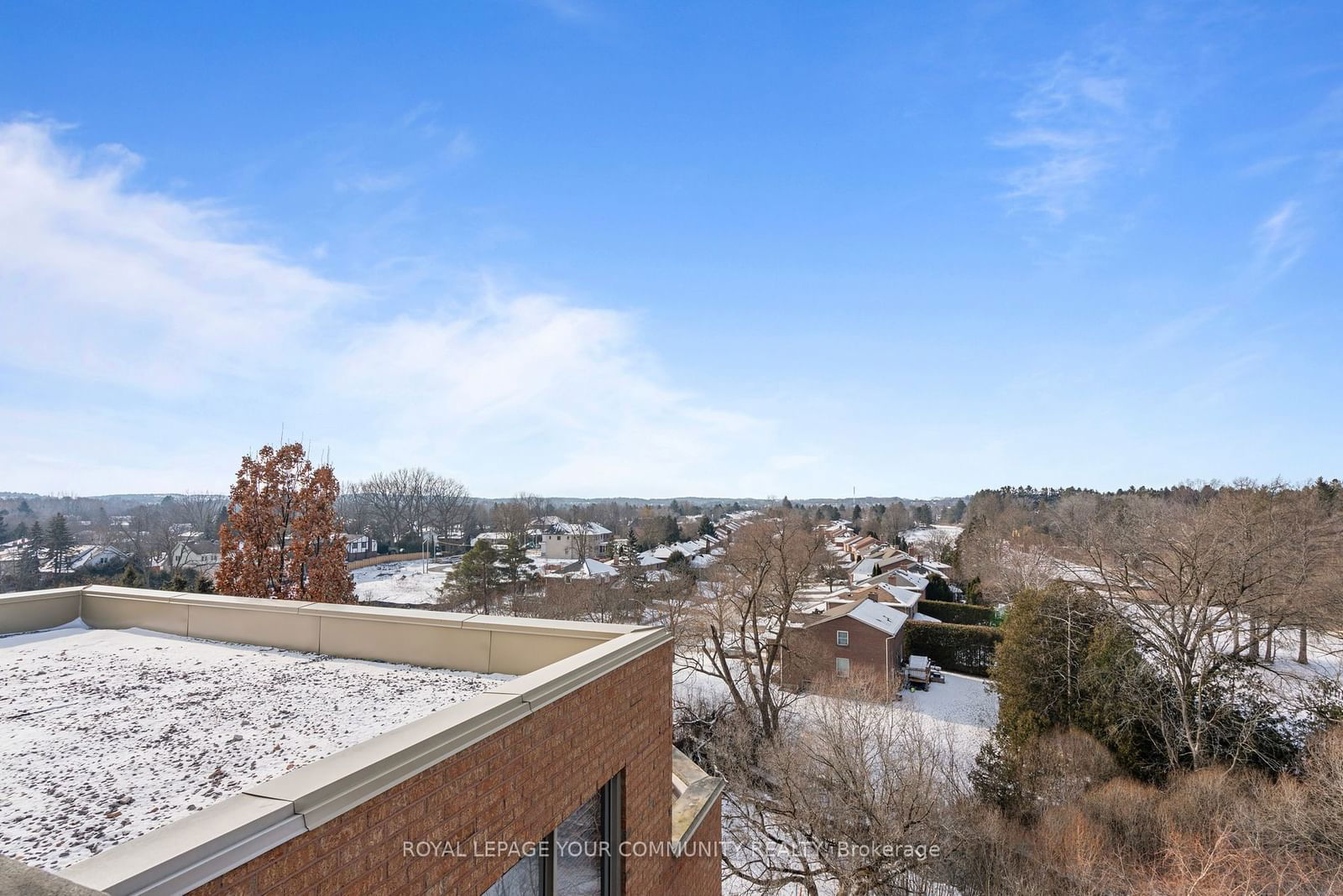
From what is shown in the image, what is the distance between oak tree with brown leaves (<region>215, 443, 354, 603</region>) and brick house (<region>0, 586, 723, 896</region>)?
770 cm

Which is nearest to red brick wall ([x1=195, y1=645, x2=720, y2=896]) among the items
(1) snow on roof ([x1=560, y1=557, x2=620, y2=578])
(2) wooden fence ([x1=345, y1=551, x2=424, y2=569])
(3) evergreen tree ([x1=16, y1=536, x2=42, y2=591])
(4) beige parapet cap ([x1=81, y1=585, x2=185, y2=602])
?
(4) beige parapet cap ([x1=81, y1=585, x2=185, y2=602])

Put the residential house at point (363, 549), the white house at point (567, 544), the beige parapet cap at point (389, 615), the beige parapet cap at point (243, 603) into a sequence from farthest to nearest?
the white house at point (567, 544), the residential house at point (363, 549), the beige parapet cap at point (243, 603), the beige parapet cap at point (389, 615)

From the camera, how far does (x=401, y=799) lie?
2.51m

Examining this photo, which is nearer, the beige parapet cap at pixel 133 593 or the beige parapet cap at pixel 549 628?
the beige parapet cap at pixel 549 628

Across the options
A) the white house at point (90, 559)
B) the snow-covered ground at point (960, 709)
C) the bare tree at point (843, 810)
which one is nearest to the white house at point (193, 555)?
the white house at point (90, 559)

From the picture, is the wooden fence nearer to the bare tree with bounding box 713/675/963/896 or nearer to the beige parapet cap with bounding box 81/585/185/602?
the bare tree with bounding box 713/675/963/896

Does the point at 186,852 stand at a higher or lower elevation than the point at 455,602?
higher

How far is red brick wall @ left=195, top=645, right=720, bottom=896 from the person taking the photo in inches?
85.6

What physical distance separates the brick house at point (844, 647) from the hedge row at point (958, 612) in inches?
442

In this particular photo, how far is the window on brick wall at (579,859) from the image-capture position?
355 cm

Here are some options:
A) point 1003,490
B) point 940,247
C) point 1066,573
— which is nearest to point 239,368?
point 940,247

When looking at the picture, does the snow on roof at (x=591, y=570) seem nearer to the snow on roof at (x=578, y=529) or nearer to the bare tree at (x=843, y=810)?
the snow on roof at (x=578, y=529)

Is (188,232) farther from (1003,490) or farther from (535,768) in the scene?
(1003,490)

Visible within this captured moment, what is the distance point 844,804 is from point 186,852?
17.7 metres
